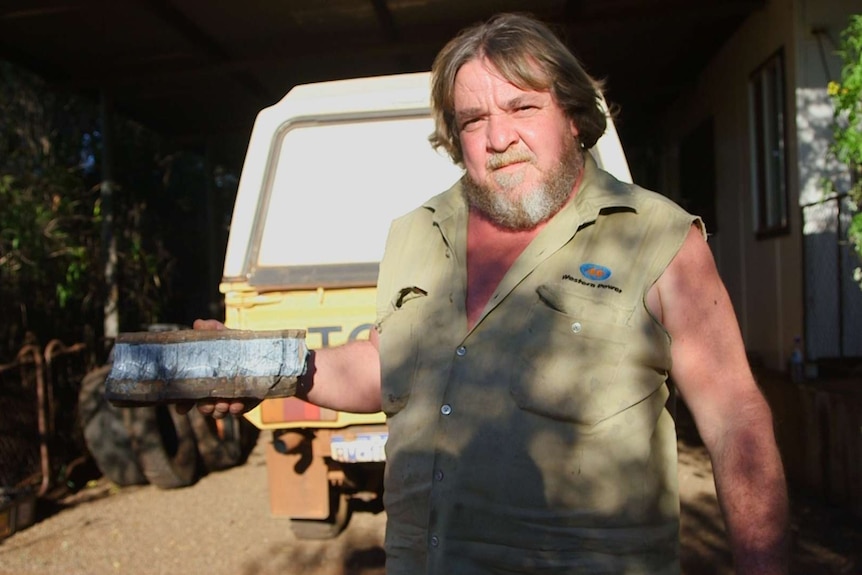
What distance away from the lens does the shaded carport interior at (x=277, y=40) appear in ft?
24.0

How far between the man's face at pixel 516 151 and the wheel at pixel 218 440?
15.7 ft

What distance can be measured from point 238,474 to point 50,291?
8.22 ft

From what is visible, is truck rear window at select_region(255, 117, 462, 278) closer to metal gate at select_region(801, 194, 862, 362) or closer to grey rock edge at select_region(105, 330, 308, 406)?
grey rock edge at select_region(105, 330, 308, 406)

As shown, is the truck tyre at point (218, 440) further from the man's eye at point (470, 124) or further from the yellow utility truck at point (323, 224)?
the man's eye at point (470, 124)

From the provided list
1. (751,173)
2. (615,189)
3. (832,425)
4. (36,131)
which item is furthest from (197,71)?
(615,189)

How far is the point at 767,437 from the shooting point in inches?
66.7

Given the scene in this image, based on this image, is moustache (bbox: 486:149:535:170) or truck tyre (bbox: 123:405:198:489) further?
truck tyre (bbox: 123:405:198:489)

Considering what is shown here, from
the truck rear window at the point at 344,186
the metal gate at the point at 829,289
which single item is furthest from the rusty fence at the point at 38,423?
the metal gate at the point at 829,289

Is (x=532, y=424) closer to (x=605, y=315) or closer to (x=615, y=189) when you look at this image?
(x=605, y=315)

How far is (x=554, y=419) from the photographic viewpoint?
1800mm

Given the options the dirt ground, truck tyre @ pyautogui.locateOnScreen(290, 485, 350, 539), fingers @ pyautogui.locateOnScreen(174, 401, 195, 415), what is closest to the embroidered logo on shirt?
fingers @ pyautogui.locateOnScreen(174, 401, 195, 415)

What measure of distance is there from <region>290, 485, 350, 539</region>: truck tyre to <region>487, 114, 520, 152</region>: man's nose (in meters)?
3.23

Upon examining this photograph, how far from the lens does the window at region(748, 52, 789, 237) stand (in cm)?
726

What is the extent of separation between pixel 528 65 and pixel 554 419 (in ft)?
2.69
